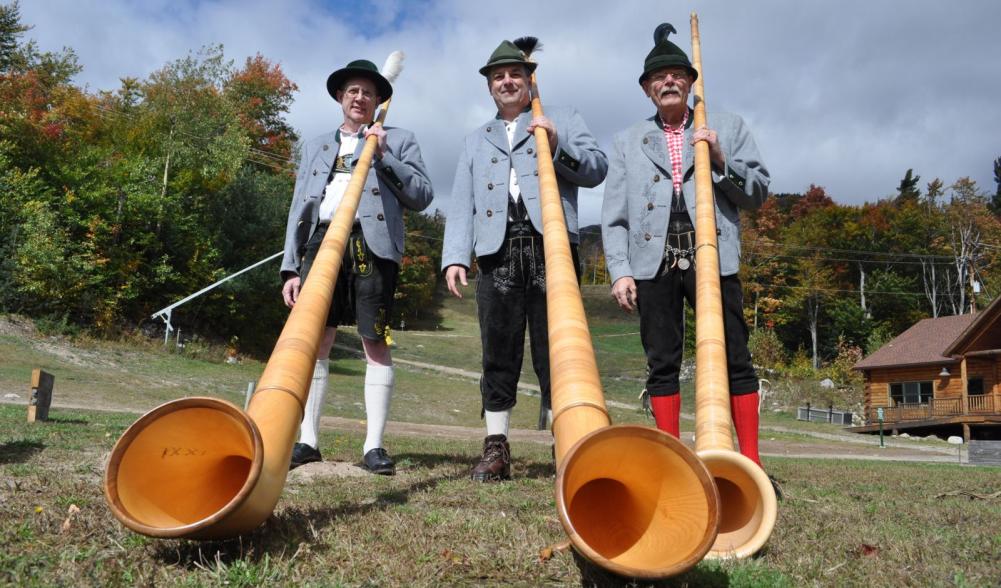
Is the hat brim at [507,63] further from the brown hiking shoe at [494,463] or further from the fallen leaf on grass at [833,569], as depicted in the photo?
the fallen leaf on grass at [833,569]

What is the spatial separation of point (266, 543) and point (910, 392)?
115ft

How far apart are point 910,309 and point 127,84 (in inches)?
1886

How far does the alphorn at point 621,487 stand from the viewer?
1.75 m

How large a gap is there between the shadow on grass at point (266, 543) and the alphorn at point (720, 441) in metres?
1.27

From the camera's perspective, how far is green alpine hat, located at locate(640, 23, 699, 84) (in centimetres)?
425

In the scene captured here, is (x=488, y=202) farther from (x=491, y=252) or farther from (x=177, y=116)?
(x=177, y=116)

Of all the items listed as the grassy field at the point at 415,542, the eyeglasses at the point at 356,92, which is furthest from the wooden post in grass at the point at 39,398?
the eyeglasses at the point at 356,92

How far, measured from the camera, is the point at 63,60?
33000mm

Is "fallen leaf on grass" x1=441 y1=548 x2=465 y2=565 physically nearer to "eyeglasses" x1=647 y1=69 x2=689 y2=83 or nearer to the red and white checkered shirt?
the red and white checkered shirt

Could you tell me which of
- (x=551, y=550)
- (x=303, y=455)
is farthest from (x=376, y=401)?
(x=551, y=550)

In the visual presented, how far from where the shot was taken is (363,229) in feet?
15.1

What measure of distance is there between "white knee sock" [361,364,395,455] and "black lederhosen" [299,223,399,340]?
0.90ft

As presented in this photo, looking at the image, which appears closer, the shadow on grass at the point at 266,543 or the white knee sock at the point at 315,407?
the shadow on grass at the point at 266,543

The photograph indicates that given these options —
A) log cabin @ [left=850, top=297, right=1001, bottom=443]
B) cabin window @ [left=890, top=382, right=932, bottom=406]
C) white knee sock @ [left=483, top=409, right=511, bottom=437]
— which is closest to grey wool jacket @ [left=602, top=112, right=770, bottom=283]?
white knee sock @ [left=483, top=409, right=511, bottom=437]
